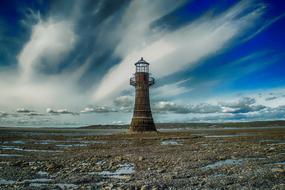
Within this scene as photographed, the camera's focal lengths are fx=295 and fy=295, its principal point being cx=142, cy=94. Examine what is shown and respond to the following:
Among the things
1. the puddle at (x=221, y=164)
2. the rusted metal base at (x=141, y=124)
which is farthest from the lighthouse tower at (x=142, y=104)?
the puddle at (x=221, y=164)

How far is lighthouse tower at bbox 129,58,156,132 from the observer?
171 ft

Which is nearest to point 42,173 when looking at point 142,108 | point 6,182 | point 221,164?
point 6,182

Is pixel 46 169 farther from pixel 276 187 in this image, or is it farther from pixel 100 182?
pixel 276 187

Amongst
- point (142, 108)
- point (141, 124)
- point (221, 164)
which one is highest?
point (142, 108)

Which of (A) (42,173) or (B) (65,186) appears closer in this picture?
(B) (65,186)

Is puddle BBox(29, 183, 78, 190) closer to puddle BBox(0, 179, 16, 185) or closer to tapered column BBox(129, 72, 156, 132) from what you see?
puddle BBox(0, 179, 16, 185)

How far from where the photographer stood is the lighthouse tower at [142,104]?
171 ft

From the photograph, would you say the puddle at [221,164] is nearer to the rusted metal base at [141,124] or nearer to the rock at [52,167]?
the rock at [52,167]

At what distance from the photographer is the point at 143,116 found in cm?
5238

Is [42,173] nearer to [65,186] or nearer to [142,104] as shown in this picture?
[65,186]

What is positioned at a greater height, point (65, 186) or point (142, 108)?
point (142, 108)

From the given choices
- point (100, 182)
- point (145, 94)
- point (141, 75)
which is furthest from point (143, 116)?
Result: point (100, 182)

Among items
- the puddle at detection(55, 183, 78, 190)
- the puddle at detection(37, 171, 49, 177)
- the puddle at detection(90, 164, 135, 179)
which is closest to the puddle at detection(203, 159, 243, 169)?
the puddle at detection(90, 164, 135, 179)

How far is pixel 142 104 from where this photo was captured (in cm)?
5241
